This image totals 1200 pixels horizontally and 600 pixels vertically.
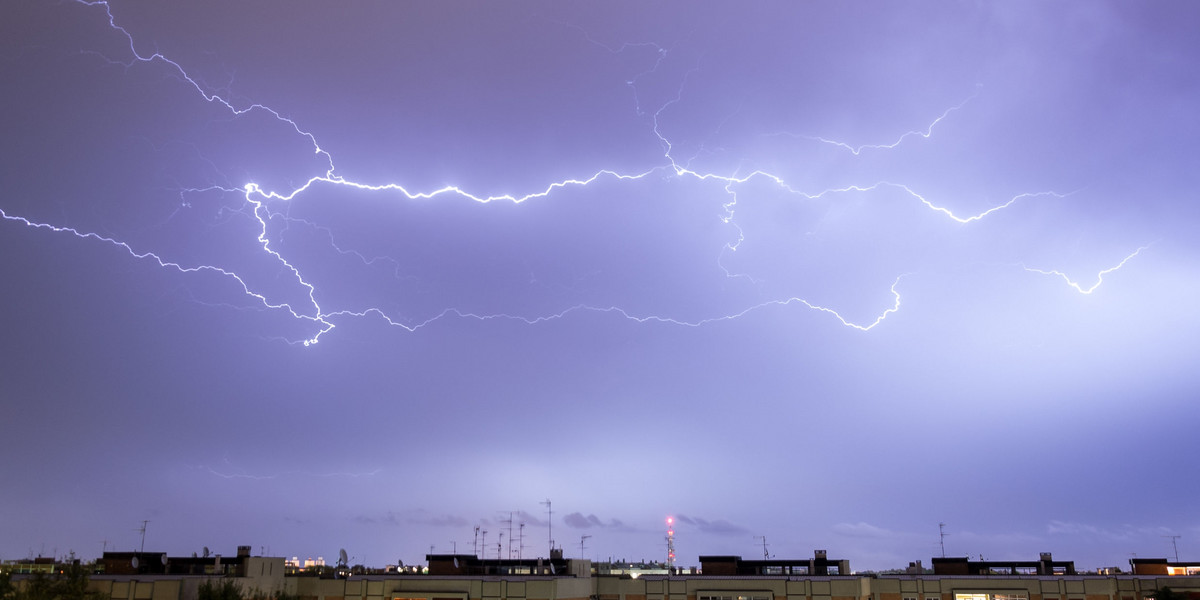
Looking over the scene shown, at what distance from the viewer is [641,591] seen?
36.4 meters

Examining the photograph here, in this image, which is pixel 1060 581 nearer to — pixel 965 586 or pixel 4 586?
pixel 965 586

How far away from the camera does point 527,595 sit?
109 ft

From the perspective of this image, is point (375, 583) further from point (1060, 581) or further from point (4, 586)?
point (1060, 581)

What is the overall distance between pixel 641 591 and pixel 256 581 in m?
15.4

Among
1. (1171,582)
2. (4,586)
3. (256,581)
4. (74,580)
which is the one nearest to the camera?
(74,580)

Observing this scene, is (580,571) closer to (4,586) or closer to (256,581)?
(256,581)

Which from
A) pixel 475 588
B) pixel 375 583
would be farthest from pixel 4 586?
pixel 475 588

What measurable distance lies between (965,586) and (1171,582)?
9.94 m

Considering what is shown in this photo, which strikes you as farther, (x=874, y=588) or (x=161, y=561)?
A: (x=161, y=561)

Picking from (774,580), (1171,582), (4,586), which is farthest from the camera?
(1171,582)

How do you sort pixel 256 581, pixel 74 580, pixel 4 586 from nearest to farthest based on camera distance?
pixel 74 580 < pixel 4 586 < pixel 256 581

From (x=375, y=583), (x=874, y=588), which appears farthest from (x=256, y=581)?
(x=874, y=588)

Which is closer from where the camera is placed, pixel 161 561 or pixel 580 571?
pixel 580 571

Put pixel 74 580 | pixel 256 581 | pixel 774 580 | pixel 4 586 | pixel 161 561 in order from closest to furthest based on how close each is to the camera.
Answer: pixel 74 580, pixel 4 586, pixel 256 581, pixel 774 580, pixel 161 561
